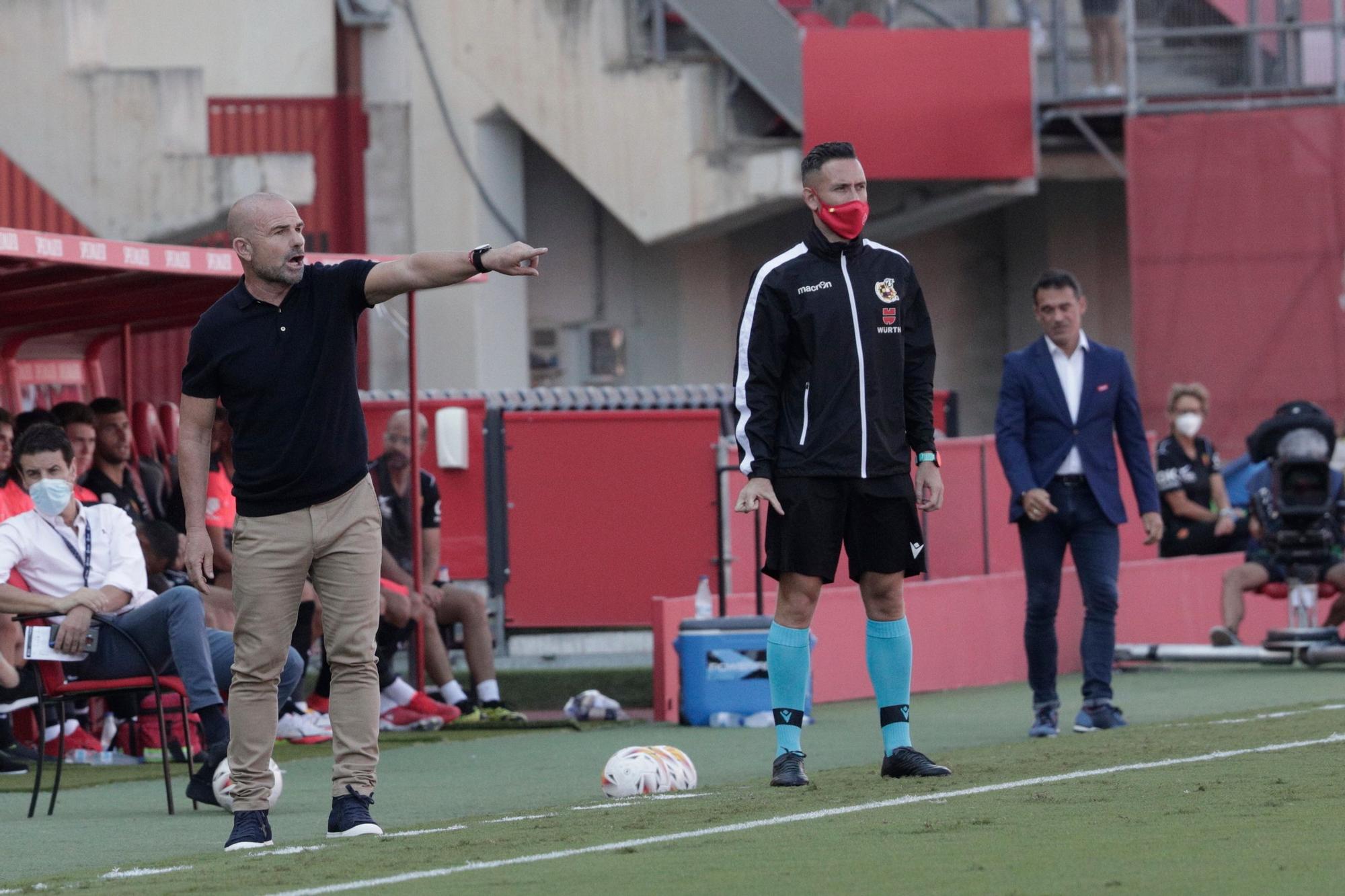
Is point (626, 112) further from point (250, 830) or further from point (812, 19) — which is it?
point (250, 830)

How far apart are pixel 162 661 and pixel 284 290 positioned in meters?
2.37

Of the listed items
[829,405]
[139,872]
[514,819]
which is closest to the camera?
[139,872]

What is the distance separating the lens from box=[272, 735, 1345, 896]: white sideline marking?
546 centimetres

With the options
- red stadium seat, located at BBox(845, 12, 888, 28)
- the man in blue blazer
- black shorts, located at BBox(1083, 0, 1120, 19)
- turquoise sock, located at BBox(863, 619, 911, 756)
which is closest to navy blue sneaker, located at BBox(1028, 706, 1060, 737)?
the man in blue blazer

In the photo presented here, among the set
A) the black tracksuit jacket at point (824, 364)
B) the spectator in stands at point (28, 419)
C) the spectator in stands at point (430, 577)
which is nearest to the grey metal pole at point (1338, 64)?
the spectator in stands at point (430, 577)

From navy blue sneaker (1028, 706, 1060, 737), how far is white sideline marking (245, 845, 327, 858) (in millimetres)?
4293

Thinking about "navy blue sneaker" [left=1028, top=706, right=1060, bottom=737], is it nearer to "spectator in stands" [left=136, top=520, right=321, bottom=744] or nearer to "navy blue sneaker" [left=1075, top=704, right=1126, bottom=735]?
"navy blue sneaker" [left=1075, top=704, right=1126, bottom=735]

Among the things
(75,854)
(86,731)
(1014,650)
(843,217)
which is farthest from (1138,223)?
(75,854)

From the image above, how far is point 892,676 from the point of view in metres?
7.59

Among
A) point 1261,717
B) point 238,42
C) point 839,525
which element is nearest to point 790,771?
A: point 839,525

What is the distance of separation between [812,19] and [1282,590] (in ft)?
32.7

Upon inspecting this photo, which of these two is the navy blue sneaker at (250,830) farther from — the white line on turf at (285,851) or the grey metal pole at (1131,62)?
the grey metal pole at (1131,62)

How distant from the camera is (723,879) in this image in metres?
5.23

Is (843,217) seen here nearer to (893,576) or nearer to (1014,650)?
(893,576)
